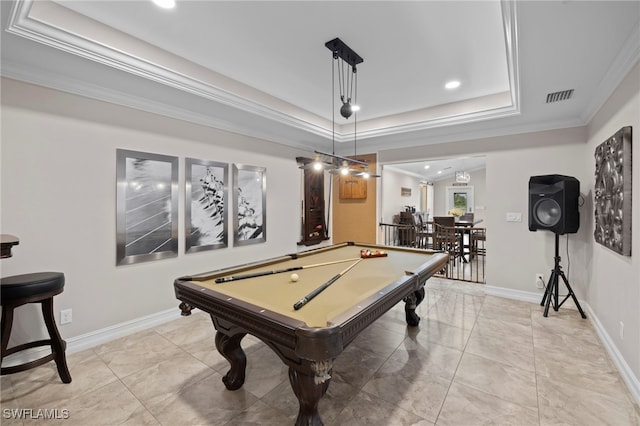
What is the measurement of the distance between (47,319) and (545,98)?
4.98 m

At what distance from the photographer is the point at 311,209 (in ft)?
17.3

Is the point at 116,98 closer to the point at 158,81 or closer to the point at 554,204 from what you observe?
the point at 158,81

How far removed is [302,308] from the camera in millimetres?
1598

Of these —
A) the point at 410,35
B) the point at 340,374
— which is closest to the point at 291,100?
the point at 410,35

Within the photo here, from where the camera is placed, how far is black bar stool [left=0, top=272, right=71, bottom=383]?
190 cm

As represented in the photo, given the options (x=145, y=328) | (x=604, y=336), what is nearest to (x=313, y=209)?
(x=145, y=328)

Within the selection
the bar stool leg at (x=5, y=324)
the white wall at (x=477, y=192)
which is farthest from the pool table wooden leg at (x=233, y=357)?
the white wall at (x=477, y=192)

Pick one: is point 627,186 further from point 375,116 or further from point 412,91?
point 375,116

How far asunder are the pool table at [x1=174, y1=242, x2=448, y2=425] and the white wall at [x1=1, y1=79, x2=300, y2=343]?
1.36m

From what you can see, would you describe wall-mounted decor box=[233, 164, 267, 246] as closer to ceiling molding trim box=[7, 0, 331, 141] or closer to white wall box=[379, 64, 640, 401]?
ceiling molding trim box=[7, 0, 331, 141]

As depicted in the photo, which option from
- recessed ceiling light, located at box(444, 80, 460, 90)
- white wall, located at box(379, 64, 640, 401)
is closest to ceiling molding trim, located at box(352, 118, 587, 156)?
white wall, located at box(379, 64, 640, 401)

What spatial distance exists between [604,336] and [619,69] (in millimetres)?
2397

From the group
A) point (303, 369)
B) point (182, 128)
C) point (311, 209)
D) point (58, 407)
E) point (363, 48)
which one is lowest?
point (58, 407)

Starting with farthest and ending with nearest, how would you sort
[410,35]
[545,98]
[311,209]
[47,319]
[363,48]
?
[311,209] < [545,98] < [363,48] < [410,35] < [47,319]
